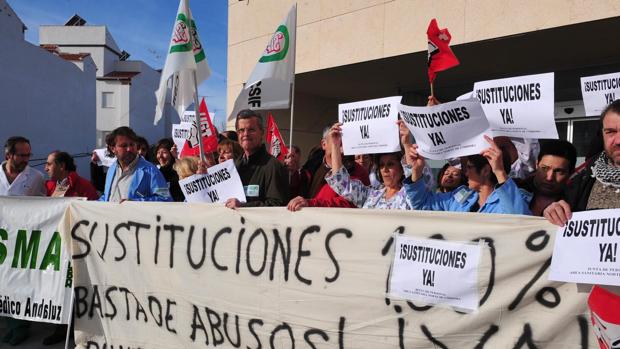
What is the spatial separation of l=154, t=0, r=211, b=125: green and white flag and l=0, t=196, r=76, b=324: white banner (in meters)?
1.14

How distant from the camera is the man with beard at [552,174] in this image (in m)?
2.68

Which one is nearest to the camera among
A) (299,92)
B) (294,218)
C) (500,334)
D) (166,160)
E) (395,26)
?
(500,334)

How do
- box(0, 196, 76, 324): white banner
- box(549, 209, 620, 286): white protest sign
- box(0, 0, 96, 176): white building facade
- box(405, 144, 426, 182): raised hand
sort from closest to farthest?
box(549, 209, 620, 286): white protest sign → box(405, 144, 426, 182): raised hand → box(0, 196, 76, 324): white banner → box(0, 0, 96, 176): white building facade

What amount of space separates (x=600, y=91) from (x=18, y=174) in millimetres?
5066

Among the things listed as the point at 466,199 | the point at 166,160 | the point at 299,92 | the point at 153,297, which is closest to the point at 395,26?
the point at 299,92

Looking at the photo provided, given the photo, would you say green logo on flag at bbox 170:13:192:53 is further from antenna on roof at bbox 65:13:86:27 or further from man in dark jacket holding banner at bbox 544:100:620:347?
antenna on roof at bbox 65:13:86:27

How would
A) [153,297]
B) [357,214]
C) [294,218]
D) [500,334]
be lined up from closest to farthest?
[500,334], [357,214], [294,218], [153,297]

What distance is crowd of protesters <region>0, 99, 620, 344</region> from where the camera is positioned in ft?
6.81

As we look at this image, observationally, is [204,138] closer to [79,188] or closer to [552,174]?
[79,188]

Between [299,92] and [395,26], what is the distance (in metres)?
3.35

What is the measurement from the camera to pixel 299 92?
10.8m

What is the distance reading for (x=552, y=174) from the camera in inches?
105

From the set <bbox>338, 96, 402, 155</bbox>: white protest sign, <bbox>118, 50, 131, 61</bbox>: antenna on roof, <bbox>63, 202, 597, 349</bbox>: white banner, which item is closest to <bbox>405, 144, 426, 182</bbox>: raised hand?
<bbox>338, 96, 402, 155</bbox>: white protest sign

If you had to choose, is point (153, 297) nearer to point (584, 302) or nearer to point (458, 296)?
point (458, 296)
